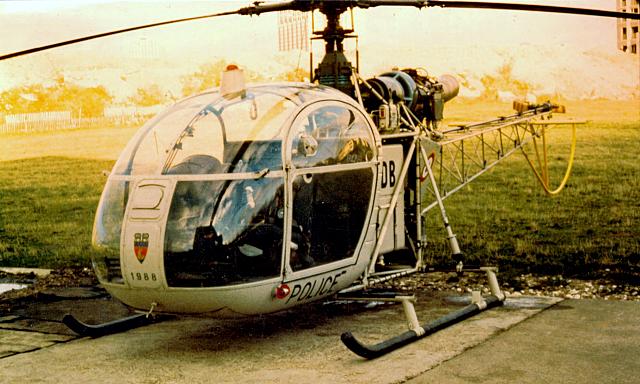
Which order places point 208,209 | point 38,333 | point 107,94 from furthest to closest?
→ point 107,94
point 38,333
point 208,209

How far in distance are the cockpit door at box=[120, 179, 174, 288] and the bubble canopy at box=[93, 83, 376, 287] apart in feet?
0.13

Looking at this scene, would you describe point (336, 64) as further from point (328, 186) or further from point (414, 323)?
point (414, 323)

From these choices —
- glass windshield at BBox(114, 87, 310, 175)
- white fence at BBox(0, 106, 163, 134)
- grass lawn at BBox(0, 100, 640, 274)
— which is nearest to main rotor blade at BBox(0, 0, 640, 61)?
glass windshield at BBox(114, 87, 310, 175)

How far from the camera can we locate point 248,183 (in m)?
6.38

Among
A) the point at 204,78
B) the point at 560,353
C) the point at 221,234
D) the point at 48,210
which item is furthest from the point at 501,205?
the point at 204,78

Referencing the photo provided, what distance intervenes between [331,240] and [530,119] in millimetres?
4050

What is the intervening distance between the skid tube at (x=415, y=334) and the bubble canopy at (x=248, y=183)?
2.35 feet

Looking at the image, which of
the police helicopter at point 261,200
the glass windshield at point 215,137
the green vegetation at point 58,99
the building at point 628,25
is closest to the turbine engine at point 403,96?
the police helicopter at point 261,200

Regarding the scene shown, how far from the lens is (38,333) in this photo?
7.88m

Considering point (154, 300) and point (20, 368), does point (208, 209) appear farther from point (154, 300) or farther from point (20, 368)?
point (20, 368)

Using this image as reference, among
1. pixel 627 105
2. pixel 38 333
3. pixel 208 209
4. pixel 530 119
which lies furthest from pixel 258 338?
pixel 627 105

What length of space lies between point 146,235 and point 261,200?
814 millimetres

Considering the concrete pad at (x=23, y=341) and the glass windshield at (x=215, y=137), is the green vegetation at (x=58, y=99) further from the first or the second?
the glass windshield at (x=215, y=137)

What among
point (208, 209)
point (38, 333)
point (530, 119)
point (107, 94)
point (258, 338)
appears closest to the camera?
point (208, 209)
